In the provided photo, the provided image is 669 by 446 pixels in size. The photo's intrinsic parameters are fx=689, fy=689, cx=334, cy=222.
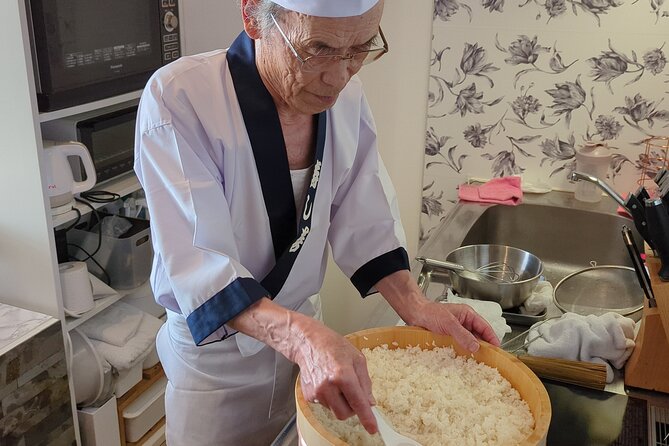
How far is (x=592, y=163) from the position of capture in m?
1.94

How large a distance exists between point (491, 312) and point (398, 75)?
107 centimetres

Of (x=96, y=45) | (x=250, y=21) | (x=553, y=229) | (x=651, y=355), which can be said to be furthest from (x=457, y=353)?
(x=96, y=45)

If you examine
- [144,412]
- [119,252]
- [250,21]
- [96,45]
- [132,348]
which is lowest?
[144,412]

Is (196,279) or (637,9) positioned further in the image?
(637,9)

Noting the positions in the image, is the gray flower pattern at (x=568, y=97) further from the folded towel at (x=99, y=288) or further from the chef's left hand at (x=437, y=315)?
the folded towel at (x=99, y=288)

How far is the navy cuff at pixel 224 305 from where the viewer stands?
36.9 inches

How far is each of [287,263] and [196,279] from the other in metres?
0.22

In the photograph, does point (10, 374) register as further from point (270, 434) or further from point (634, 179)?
point (634, 179)

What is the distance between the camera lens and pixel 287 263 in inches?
45.1

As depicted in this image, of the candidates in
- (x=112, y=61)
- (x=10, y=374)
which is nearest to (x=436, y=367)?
(x=10, y=374)

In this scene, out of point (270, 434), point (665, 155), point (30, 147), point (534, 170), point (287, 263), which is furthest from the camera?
point (534, 170)

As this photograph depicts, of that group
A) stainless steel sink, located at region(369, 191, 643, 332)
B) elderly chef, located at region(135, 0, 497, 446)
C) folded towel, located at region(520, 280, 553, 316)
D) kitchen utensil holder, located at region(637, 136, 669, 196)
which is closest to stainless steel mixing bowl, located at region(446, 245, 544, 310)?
folded towel, located at region(520, 280, 553, 316)

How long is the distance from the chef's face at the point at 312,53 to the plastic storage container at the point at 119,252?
102 centimetres

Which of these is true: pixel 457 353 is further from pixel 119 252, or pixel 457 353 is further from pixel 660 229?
pixel 119 252
